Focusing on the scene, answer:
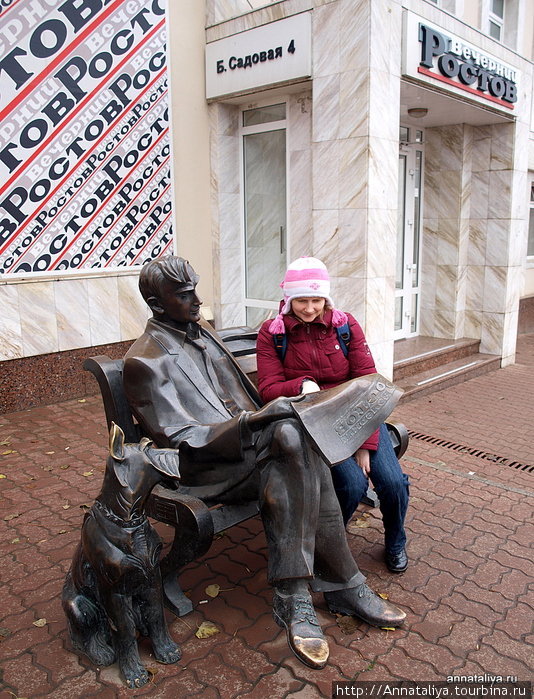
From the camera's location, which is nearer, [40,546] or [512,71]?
[40,546]

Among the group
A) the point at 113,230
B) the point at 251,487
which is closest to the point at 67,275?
the point at 113,230

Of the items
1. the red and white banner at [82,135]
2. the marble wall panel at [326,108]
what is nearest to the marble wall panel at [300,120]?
the marble wall panel at [326,108]

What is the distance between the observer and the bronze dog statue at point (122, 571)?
2205 millimetres

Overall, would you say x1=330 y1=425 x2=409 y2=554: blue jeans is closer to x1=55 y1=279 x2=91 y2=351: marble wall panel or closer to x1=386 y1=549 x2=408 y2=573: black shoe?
x1=386 y1=549 x2=408 y2=573: black shoe

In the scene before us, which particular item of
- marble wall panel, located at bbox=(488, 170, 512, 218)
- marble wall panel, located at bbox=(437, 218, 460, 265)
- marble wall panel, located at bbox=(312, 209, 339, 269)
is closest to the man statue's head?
marble wall panel, located at bbox=(312, 209, 339, 269)

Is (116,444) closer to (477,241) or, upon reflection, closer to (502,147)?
(477,241)

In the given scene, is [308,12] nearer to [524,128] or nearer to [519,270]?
[524,128]

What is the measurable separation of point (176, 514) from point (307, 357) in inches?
40.5

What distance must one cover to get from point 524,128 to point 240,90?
395 cm

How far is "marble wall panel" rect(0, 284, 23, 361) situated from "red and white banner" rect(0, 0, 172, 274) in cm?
21

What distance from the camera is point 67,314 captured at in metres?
6.09

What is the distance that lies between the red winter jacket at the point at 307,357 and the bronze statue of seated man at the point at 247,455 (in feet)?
0.63

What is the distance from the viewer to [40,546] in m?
3.44

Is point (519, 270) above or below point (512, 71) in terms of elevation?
below
